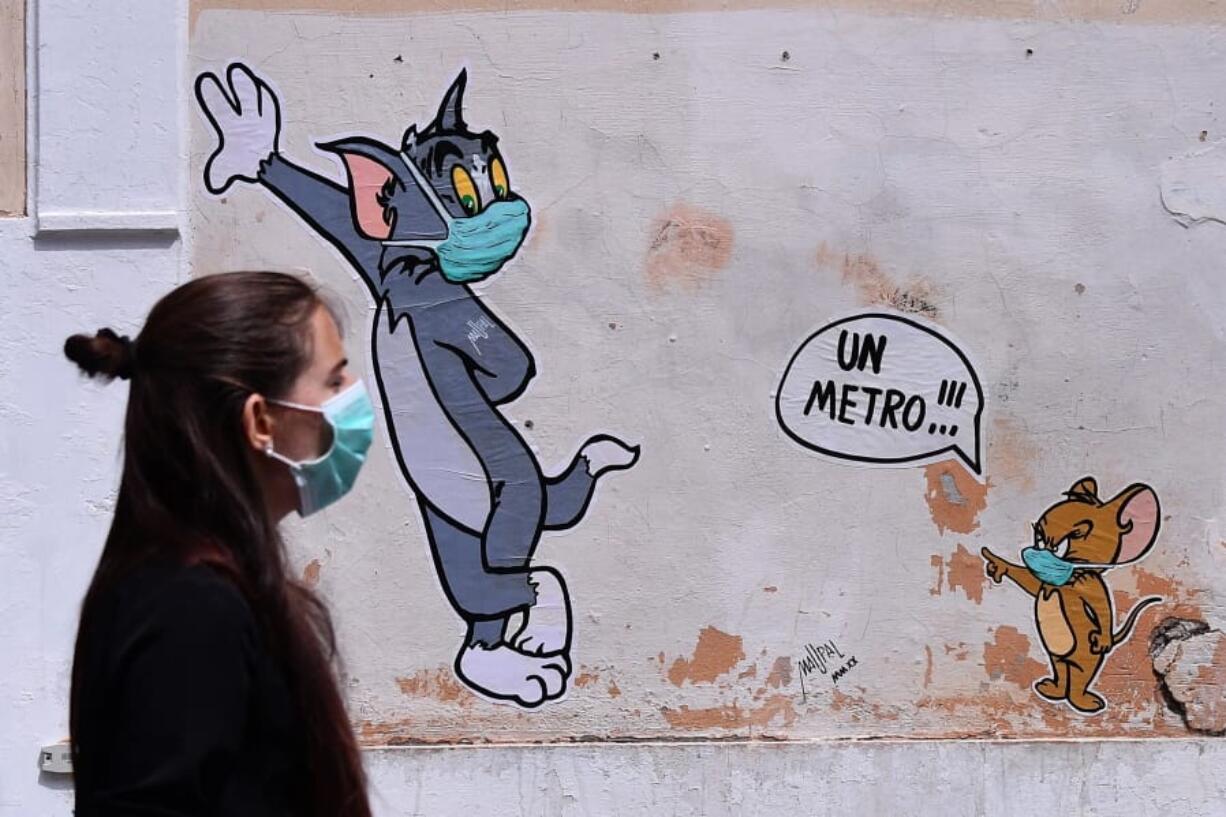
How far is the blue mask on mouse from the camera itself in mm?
4477

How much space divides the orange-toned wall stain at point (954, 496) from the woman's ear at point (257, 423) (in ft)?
9.80

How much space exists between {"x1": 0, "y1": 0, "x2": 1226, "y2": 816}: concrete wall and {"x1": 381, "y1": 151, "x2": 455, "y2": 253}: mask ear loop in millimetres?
151

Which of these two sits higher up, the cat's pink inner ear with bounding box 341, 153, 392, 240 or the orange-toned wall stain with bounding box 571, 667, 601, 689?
the cat's pink inner ear with bounding box 341, 153, 392, 240

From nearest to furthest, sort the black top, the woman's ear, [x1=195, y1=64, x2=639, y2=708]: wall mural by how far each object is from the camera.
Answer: the black top → the woman's ear → [x1=195, y1=64, x2=639, y2=708]: wall mural

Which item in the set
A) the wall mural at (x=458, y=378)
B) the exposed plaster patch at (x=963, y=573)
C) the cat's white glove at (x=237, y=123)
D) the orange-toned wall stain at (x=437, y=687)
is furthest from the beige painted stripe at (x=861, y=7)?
the orange-toned wall stain at (x=437, y=687)

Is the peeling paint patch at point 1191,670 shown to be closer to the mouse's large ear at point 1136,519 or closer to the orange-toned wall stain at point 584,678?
the mouse's large ear at point 1136,519

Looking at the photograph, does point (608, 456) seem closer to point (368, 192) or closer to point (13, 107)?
point (368, 192)

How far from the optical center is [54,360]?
4363 mm

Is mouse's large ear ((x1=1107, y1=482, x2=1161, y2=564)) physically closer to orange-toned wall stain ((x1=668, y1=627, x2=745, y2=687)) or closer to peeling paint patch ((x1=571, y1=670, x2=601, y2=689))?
orange-toned wall stain ((x1=668, y1=627, x2=745, y2=687))

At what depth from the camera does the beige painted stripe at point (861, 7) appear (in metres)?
4.45

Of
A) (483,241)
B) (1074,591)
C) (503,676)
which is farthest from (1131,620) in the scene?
(483,241)

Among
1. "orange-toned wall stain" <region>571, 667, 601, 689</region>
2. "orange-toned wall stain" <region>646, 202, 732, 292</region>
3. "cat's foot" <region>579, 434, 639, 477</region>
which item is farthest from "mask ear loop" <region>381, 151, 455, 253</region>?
"orange-toned wall stain" <region>571, 667, 601, 689</region>

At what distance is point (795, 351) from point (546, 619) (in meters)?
1.11
